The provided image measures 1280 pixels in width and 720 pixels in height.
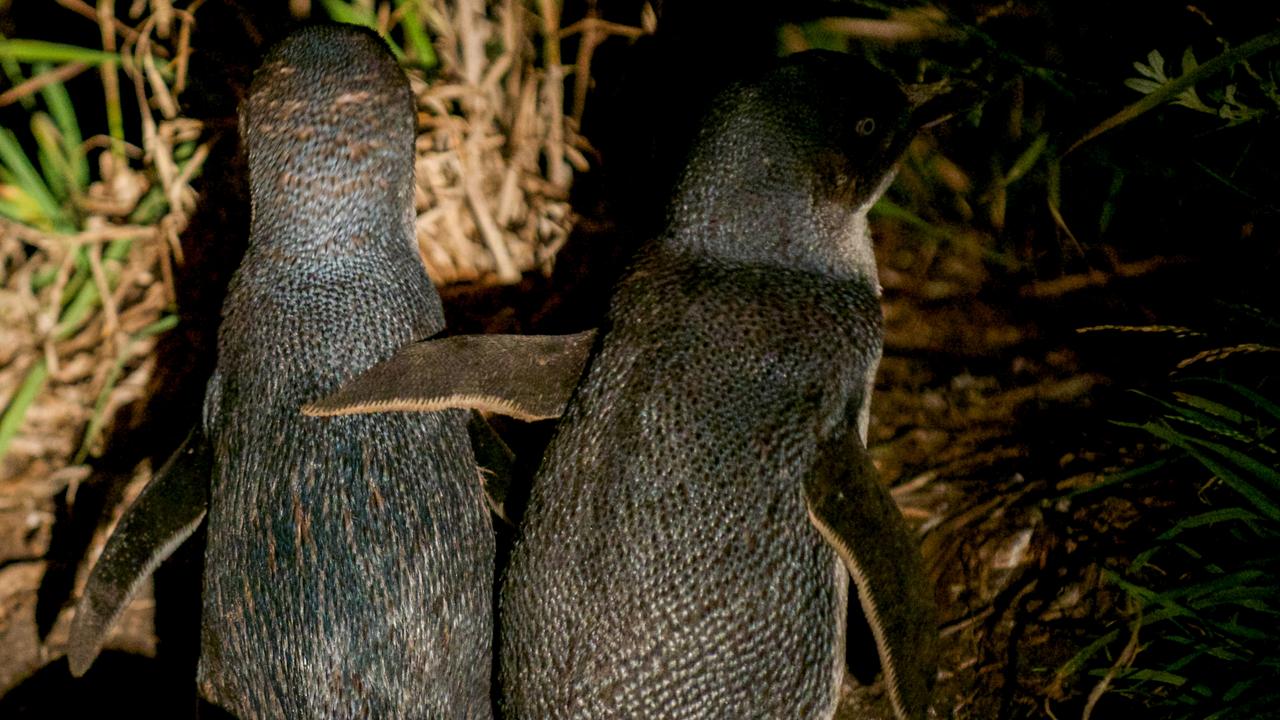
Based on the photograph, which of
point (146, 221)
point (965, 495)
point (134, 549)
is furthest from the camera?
point (146, 221)

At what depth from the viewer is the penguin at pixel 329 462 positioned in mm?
1798

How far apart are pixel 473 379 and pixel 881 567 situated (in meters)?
0.90

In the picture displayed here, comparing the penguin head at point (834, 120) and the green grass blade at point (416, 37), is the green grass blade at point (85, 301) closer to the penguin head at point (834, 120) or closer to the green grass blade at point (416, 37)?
the green grass blade at point (416, 37)

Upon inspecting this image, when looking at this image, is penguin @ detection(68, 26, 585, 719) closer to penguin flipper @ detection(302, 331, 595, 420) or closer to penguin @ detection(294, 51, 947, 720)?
penguin flipper @ detection(302, 331, 595, 420)

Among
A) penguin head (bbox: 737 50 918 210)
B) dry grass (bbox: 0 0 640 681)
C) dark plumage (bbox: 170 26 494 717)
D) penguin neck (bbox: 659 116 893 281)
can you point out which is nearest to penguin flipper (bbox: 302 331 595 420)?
dark plumage (bbox: 170 26 494 717)

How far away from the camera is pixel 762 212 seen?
1961 mm

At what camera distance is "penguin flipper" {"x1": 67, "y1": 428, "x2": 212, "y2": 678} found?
6.75 ft

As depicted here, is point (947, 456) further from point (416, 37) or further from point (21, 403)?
point (21, 403)

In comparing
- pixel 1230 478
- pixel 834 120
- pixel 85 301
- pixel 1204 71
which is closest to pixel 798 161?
pixel 834 120

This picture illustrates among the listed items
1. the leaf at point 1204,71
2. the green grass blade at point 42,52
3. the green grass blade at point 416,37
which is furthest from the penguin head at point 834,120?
the green grass blade at point 42,52

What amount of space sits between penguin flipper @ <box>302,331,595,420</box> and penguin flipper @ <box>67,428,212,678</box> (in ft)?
1.56

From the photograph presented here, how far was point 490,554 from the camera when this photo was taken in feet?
6.58

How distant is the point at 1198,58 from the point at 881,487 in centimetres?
152

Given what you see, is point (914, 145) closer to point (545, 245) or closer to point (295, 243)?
point (545, 245)
